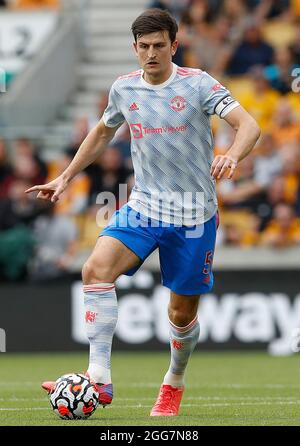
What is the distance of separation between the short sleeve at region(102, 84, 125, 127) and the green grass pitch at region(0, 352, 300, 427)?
1.96 m

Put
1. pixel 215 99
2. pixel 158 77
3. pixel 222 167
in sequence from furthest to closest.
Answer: pixel 158 77 → pixel 215 99 → pixel 222 167

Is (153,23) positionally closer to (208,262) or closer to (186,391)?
(208,262)

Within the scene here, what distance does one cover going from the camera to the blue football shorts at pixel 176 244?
8.16m

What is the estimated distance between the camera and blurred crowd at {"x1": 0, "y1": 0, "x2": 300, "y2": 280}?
1583 centimetres

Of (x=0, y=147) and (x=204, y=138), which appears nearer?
(x=204, y=138)

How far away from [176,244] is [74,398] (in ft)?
4.20

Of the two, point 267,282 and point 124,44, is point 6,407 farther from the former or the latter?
point 124,44

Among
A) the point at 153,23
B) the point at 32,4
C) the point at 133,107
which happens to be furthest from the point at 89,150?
the point at 32,4

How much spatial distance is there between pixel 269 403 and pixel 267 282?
21.6ft

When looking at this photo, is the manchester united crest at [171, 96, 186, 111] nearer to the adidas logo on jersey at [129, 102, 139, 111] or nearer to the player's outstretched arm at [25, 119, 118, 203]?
the adidas logo on jersey at [129, 102, 139, 111]

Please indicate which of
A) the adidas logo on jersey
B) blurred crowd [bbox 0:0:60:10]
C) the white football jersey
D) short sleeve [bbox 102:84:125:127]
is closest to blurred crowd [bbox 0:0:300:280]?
blurred crowd [bbox 0:0:60:10]

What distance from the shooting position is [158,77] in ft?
26.8
